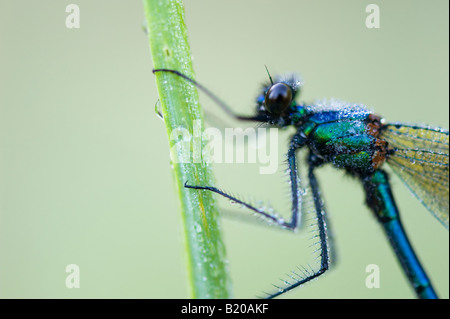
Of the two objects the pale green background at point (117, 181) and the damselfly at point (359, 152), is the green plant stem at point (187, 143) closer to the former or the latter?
the damselfly at point (359, 152)

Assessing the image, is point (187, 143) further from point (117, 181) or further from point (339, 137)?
point (117, 181)

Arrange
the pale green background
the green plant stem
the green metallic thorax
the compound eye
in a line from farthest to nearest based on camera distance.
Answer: the pale green background
the green metallic thorax
the compound eye
the green plant stem

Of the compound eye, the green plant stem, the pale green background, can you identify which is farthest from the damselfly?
the pale green background

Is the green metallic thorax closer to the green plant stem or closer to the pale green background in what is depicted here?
the green plant stem

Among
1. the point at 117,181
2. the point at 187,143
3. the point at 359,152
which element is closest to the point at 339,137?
the point at 359,152

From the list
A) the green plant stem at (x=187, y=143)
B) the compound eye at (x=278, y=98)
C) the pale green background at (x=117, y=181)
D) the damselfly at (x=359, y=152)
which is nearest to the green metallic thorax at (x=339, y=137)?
the damselfly at (x=359, y=152)

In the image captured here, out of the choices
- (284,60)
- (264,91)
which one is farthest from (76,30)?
(264,91)

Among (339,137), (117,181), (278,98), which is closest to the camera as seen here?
(278,98)
